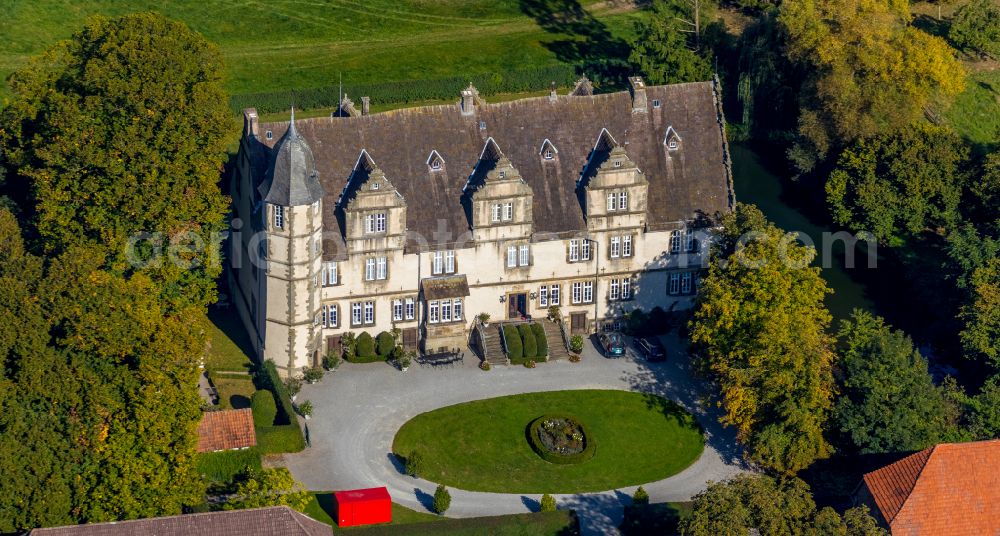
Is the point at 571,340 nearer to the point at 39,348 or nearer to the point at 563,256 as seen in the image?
the point at 563,256

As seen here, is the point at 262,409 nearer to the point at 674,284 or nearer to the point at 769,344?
the point at 674,284

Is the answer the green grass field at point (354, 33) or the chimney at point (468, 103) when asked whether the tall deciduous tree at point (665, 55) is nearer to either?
the green grass field at point (354, 33)

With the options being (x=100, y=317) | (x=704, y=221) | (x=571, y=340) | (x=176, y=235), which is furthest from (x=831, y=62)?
(x=100, y=317)

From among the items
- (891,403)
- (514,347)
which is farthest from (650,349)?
(891,403)

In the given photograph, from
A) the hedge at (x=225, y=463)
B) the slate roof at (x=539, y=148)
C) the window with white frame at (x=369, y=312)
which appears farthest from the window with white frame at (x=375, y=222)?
the hedge at (x=225, y=463)

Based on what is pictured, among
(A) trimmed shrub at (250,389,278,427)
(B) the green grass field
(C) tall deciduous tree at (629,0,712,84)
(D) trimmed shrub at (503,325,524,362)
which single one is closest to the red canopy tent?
(A) trimmed shrub at (250,389,278,427)
